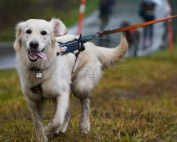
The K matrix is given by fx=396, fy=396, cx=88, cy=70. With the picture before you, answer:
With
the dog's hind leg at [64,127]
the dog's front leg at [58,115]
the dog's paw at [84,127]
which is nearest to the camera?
the dog's front leg at [58,115]

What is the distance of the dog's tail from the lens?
5.60 metres

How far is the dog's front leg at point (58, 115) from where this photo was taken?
4299 mm

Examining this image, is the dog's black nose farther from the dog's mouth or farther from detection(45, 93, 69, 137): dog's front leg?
detection(45, 93, 69, 137): dog's front leg

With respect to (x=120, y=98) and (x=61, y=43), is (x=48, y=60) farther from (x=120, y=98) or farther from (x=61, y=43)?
(x=120, y=98)

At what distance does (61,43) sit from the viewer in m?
5.04

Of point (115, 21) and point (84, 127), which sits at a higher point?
point (115, 21)

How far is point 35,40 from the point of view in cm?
422

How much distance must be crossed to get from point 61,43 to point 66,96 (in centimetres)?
81

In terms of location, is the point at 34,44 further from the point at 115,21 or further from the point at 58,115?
the point at 115,21

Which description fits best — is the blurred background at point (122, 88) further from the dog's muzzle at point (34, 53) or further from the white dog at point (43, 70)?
the dog's muzzle at point (34, 53)

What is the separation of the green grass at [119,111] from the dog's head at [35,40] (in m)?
0.94

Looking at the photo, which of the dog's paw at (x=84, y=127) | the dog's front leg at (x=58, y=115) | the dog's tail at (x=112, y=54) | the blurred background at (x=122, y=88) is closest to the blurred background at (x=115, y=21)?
the blurred background at (x=122, y=88)

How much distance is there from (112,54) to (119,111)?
1097 millimetres

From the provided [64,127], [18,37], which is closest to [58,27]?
[18,37]
